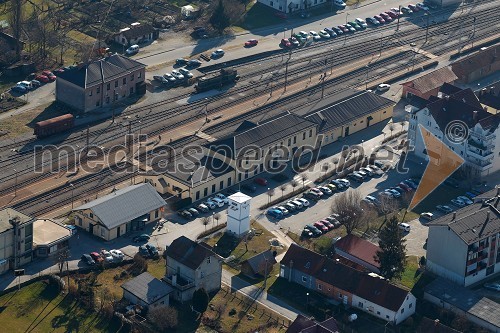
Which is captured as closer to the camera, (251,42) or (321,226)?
(321,226)

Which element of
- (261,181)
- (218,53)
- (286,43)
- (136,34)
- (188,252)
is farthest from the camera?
(286,43)

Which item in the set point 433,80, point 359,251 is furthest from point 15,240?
point 433,80

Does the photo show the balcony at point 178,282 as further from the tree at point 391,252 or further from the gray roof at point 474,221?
the gray roof at point 474,221

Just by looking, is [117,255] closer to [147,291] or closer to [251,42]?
[147,291]

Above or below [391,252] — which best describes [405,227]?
below

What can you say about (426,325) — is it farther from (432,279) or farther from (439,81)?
(439,81)
